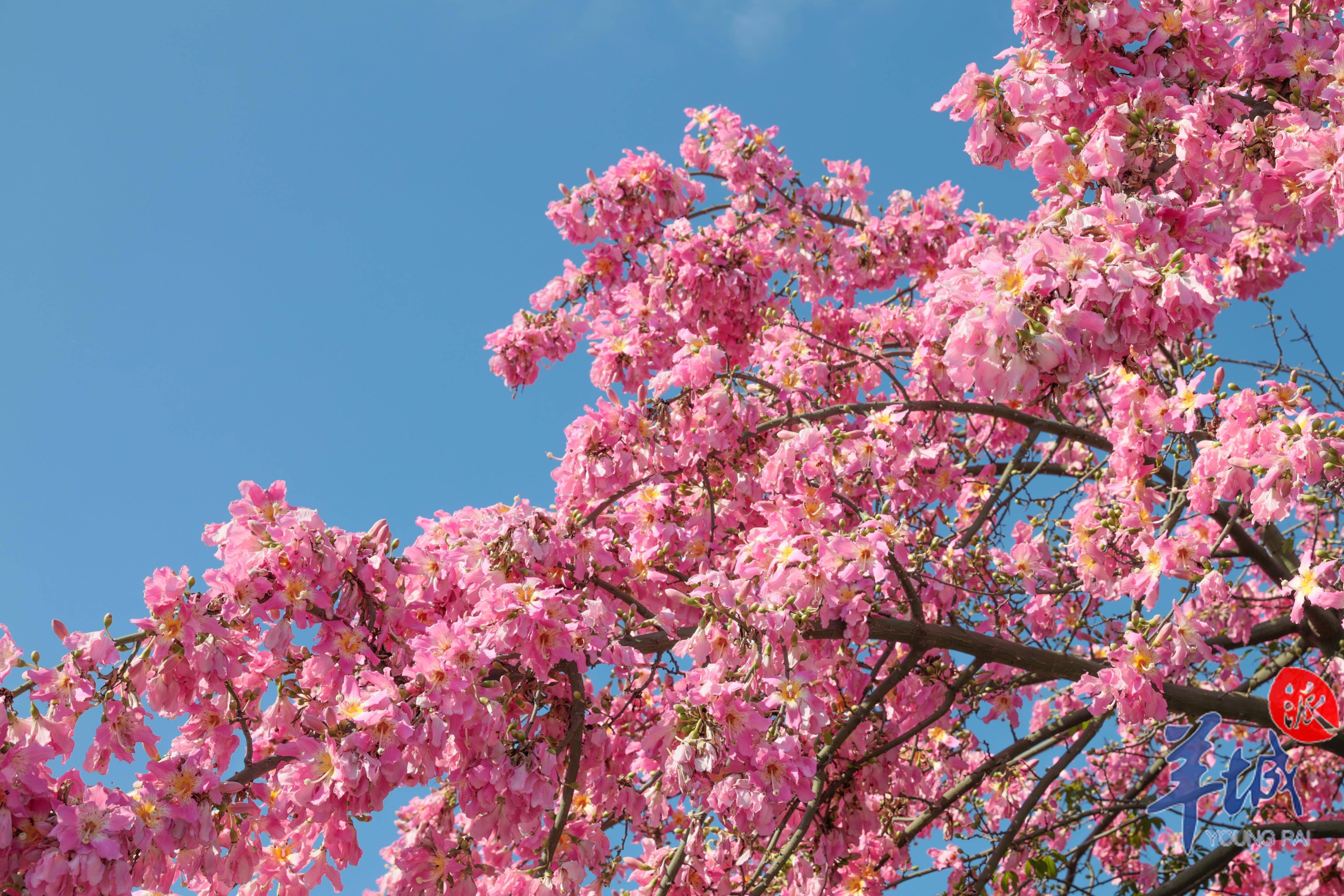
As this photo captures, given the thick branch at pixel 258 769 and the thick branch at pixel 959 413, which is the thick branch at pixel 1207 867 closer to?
the thick branch at pixel 959 413

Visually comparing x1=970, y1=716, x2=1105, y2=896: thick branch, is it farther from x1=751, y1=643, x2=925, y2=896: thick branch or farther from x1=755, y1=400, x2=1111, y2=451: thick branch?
x1=755, y1=400, x2=1111, y2=451: thick branch

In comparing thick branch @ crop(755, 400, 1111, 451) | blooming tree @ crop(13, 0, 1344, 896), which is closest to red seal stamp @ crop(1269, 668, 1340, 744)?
blooming tree @ crop(13, 0, 1344, 896)

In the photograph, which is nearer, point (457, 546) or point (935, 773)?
point (457, 546)

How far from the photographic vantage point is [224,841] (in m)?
2.84

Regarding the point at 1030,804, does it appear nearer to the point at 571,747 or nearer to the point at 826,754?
the point at 826,754

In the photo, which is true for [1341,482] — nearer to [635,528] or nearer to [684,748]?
[684,748]

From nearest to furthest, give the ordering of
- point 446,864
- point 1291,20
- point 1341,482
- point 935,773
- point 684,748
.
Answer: point 684,748, point 1341,482, point 446,864, point 1291,20, point 935,773

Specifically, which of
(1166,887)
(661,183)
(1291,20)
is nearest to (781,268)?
(661,183)

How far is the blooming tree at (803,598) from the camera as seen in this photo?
2711 mm

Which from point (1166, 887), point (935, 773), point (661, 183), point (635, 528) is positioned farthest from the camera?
point (661, 183)

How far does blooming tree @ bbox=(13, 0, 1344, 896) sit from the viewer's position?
2.71m

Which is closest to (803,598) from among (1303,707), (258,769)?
(258,769)

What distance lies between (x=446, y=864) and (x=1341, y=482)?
3096 mm

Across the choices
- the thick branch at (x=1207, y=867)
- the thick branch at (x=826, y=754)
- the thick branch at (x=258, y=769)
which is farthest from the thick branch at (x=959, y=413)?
the thick branch at (x=258, y=769)
